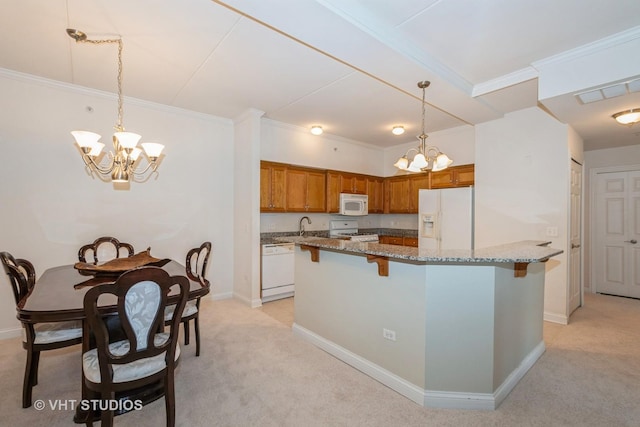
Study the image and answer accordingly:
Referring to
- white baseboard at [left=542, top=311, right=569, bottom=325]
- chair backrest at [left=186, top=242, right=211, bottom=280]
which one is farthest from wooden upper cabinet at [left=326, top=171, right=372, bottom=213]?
white baseboard at [left=542, top=311, right=569, bottom=325]

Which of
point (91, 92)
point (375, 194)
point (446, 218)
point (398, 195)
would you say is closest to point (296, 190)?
point (375, 194)

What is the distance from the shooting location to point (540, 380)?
2.42 m

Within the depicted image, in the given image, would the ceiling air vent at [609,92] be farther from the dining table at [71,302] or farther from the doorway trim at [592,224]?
the dining table at [71,302]

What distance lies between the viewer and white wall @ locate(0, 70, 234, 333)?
319cm

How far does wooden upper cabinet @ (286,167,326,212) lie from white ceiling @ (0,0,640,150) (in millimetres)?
1296

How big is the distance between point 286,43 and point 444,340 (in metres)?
2.73

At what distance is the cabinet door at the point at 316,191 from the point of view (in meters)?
5.10

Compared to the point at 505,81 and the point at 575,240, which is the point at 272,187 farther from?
the point at 575,240

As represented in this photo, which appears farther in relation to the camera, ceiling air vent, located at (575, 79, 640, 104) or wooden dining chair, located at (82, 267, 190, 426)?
ceiling air vent, located at (575, 79, 640, 104)

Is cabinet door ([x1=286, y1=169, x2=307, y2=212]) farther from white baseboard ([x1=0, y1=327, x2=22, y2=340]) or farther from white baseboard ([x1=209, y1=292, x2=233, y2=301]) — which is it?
white baseboard ([x1=0, y1=327, x2=22, y2=340])

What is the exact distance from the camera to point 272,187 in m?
4.59

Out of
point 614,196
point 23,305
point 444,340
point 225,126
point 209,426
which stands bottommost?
point 209,426

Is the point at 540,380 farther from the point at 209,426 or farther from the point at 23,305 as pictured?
the point at 23,305

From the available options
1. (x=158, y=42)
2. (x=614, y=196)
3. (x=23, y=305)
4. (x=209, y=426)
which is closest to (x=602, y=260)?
(x=614, y=196)
